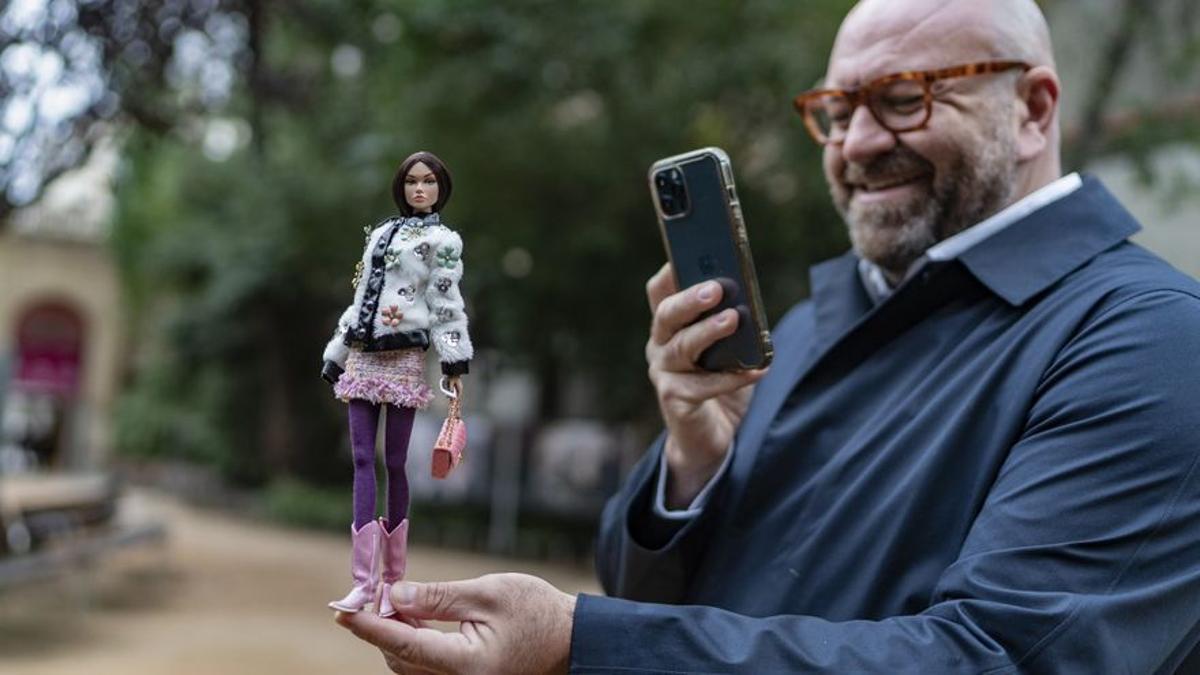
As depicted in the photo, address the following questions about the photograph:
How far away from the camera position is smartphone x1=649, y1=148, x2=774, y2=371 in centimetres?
200

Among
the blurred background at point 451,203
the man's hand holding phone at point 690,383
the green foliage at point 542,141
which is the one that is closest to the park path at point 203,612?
the blurred background at point 451,203

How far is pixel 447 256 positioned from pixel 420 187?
10cm

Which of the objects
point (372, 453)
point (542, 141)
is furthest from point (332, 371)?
point (542, 141)

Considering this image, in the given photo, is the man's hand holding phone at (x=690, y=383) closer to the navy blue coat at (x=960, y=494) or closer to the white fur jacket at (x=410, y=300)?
the navy blue coat at (x=960, y=494)

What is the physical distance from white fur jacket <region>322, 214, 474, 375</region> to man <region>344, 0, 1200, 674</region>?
0.97 feet

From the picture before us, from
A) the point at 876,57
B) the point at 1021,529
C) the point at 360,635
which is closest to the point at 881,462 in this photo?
the point at 1021,529

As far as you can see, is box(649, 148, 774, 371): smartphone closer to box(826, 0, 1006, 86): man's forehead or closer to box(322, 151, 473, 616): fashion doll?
box(826, 0, 1006, 86): man's forehead

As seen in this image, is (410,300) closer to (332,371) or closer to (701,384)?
(332,371)

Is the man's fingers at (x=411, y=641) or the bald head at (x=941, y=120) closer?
the man's fingers at (x=411, y=641)

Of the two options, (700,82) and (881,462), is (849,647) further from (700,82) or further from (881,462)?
(700,82)

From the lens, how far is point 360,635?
1444mm

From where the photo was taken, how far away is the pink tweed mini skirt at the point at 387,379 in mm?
1481

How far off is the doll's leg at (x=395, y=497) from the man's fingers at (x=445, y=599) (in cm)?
2

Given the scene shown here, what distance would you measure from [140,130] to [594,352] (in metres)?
8.27
